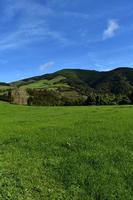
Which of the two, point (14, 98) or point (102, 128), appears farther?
point (14, 98)

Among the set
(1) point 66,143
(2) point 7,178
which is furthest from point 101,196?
(1) point 66,143

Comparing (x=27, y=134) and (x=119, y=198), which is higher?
(x=27, y=134)

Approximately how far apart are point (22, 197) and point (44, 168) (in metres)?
2.28

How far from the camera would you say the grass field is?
39.1ft

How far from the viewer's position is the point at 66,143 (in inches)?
639

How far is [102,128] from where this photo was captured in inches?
742

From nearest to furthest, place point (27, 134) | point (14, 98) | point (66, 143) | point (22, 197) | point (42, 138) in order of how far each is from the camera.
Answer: point (22, 197), point (66, 143), point (42, 138), point (27, 134), point (14, 98)

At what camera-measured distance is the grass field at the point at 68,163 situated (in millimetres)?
11930

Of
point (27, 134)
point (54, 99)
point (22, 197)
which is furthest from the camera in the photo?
point (54, 99)

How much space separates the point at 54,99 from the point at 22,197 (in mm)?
82868

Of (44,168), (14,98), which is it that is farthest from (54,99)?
(44,168)

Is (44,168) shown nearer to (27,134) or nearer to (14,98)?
(27,134)

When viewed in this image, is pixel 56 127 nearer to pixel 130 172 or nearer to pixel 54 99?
pixel 130 172

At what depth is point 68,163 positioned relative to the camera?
45.8 ft
